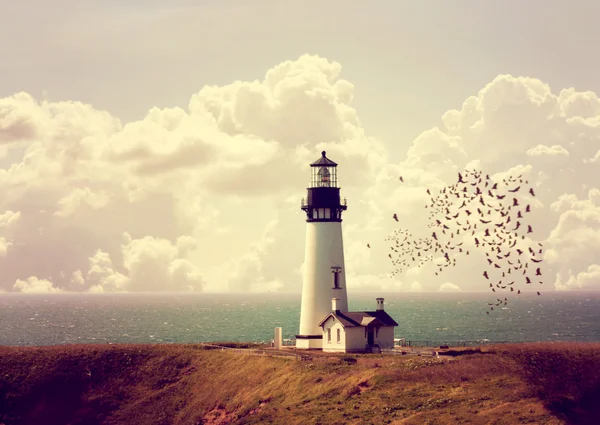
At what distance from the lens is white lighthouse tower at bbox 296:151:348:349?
269 feet

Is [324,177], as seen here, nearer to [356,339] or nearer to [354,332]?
[354,332]

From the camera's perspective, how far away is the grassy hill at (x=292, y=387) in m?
58.2

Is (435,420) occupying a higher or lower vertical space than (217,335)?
lower

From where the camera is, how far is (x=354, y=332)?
3098 inches

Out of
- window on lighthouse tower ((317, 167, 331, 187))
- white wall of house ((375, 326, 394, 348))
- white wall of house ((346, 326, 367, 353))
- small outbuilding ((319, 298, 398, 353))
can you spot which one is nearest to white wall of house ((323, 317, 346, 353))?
small outbuilding ((319, 298, 398, 353))

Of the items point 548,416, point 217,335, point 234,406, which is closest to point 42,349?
point 234,406

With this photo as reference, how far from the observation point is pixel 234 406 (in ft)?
220

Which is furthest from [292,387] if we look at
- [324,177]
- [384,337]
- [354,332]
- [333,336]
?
[324,177]

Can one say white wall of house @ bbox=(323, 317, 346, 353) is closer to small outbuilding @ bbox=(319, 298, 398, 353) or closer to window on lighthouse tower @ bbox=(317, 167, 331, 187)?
small outbuilding @ bbox=(319, 298, 398, 353)

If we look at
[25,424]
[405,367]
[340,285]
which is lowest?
[25,424]

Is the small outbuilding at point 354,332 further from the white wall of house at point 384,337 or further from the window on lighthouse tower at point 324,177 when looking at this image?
the window on lighthouse tower at point 324,177

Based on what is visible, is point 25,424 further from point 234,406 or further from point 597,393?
point 597,393

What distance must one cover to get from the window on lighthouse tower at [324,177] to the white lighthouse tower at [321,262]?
0.22 m

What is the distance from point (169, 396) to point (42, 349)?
16305 mm
